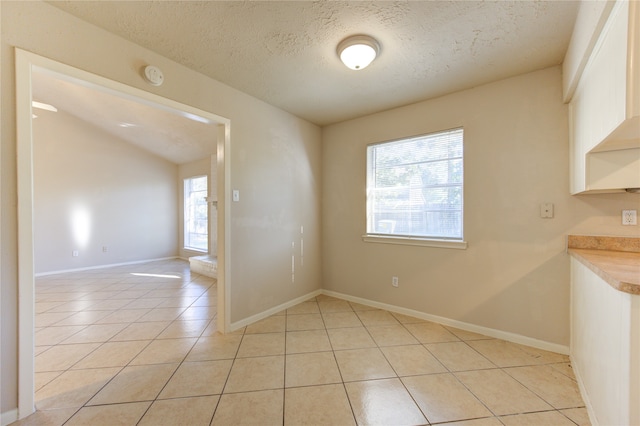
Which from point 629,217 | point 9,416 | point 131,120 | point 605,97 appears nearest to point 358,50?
point 605,97

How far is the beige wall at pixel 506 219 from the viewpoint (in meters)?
2.10

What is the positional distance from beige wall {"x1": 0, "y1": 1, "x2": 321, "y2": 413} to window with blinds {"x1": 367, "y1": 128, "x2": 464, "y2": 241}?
902 millimetres

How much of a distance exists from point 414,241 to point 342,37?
2.16 m

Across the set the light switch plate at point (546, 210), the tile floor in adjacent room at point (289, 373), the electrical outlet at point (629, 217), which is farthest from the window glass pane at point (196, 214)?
the electrical outlet at point (629, 217)

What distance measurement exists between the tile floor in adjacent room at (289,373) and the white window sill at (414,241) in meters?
0.87

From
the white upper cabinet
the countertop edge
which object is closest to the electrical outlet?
the countertop edge

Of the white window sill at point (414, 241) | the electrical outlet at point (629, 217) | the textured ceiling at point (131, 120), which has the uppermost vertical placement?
the textured ceiling at point (131, 120)

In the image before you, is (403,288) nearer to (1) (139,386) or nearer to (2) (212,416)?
(2) (212,416)

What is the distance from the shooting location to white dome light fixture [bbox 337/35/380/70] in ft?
5.93

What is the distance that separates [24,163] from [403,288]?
3349 millimetres

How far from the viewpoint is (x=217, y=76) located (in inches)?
92.7

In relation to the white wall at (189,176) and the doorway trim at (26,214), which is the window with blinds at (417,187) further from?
the white wall at (189,176)

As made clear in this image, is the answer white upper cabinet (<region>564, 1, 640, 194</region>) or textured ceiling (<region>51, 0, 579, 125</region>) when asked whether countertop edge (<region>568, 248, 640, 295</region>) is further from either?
textured ceiling (<region>51, 0, 579, 125</region>)

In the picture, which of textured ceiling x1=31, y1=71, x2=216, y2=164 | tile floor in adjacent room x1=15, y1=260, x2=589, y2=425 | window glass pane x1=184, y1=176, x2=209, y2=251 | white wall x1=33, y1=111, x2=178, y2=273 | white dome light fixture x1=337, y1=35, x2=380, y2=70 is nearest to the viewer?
tile floor in adjacent room x1=15, y1=260, x2=589, y2=425
